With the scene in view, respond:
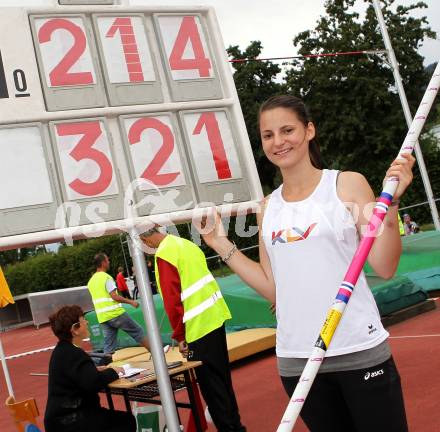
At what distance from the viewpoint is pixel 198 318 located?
499 centimetres

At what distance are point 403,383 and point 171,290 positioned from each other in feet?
8.84

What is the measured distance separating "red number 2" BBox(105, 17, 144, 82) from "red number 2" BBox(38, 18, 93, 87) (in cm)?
12

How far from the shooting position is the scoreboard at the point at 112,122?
2.56 meters

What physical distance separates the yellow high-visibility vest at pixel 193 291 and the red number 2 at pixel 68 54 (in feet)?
8.17

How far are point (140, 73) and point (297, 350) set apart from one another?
4.10 feet

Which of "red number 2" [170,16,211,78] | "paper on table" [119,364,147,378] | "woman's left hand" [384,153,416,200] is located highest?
"red number 2" [170,16,211,78]

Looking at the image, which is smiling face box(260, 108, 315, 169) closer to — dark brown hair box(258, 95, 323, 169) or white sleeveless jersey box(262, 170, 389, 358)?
dark brown hair box(258, 95, 323, 169)

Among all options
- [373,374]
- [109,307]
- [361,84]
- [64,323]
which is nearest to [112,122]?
[373,374]

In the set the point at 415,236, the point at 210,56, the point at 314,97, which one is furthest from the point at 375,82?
the point at 210,56

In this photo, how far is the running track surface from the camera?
5.62m

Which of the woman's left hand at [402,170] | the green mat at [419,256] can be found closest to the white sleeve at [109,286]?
the green mat at [419,256]

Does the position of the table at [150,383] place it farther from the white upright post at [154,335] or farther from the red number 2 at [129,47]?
the red number 2 at [129,47]

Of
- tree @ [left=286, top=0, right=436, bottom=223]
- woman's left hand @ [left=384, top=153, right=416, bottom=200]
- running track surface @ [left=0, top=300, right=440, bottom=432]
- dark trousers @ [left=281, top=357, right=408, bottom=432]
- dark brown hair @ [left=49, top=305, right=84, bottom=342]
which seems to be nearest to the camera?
woman's left hand @ [left=384, top=153, right=416, bottom=200]

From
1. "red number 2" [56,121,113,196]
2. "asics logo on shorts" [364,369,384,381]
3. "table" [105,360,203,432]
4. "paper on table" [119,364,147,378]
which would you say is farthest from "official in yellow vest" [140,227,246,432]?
"asics logo on shorts" [364,369,384,381]
